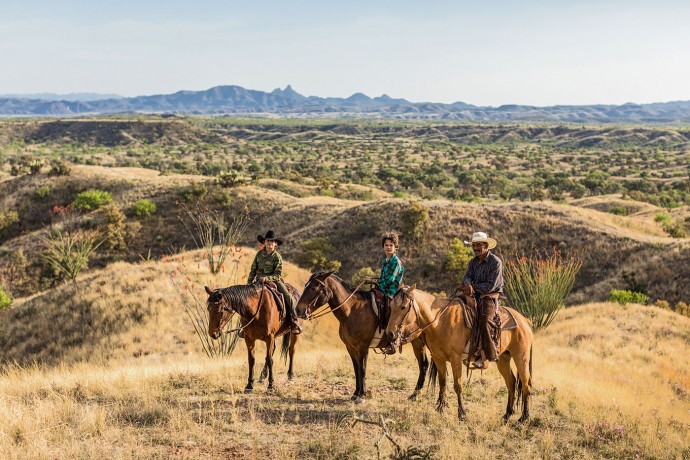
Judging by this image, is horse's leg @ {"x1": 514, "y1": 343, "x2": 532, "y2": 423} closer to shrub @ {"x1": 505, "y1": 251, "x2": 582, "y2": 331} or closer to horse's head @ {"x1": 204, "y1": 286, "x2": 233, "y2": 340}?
horse's head @ {"x1": 204, "y1": 286, "x2": 233, "y2": 340}

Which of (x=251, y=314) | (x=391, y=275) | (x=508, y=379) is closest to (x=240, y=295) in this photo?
(x=251, y=314)

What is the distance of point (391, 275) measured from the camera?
8641 millimetres

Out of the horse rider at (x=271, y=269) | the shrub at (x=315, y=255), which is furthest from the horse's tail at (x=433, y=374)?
the shrub at (x=315, y=255)

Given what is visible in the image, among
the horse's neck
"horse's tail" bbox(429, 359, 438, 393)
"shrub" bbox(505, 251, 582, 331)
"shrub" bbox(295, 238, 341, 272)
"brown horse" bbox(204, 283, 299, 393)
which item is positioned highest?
the horse's neck

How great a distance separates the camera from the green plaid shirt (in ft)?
28.2

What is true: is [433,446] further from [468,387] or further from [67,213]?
[67,213]

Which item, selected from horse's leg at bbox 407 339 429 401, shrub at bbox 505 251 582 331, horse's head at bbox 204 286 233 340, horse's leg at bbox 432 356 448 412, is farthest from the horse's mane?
shrub at bbox 505 251 582 331

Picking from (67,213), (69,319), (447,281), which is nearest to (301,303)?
(69,319)

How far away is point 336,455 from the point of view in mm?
6742

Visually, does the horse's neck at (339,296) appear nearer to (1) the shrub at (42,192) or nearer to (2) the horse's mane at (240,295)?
(2) the horse's mane at (240,295)

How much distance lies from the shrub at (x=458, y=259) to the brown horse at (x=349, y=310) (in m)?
20.9

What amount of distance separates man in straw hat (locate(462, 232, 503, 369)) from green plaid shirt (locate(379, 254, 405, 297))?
49.5 inches

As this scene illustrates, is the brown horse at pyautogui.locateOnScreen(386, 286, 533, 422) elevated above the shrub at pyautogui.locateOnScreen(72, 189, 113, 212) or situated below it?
above

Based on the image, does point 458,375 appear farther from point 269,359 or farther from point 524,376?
point 269,359
